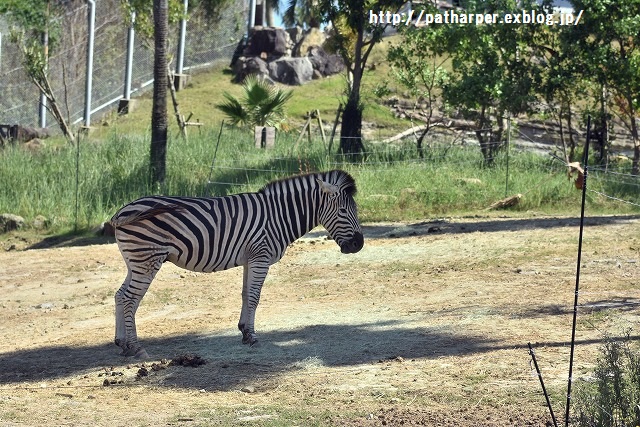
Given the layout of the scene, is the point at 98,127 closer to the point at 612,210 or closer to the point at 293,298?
the point at 612,210

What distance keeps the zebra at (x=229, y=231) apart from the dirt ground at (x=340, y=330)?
533 mm

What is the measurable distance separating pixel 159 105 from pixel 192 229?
10839 millimetres

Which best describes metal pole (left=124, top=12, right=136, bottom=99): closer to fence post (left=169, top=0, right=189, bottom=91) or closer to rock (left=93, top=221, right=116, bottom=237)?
fence post (left=169, top=0, right=189, bottom=91)

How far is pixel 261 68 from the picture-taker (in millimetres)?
40406

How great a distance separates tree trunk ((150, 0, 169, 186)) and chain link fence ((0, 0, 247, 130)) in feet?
30.7

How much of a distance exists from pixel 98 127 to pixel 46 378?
25443mm

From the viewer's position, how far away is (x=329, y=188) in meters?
10.8

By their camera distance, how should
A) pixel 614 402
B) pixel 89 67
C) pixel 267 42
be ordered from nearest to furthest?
pixel 614 402
pixel 89 67
pixel 267 42

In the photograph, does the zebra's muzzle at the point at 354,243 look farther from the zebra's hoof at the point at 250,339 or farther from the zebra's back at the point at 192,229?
the zebra's hoof at the point at 250,339

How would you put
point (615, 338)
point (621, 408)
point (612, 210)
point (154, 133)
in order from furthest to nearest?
1. point (154, 133)
2. point (612, 210)
3. point (615, 338)
4. point (621, 408)

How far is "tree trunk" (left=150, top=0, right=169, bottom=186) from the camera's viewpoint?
20.1 meters

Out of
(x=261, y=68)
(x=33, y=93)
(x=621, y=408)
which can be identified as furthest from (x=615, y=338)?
(x=261, y=68)

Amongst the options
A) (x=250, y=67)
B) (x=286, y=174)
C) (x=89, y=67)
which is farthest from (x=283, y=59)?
(x=286, y=174)

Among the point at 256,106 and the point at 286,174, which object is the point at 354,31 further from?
the point at 286,174
